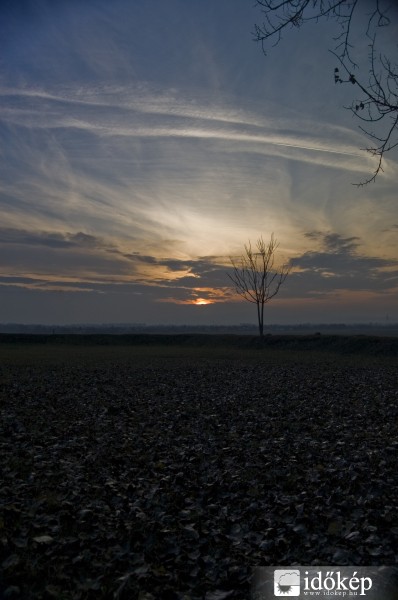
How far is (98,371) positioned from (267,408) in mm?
16814

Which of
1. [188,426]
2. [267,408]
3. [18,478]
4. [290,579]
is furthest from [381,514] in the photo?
→ [267,408]

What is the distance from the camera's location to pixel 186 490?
28.5 feet

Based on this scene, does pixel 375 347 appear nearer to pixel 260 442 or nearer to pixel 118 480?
pixel 260 442

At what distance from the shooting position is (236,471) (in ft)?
32.2

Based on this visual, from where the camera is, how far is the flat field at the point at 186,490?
5.70m

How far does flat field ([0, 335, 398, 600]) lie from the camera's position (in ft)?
18.7
